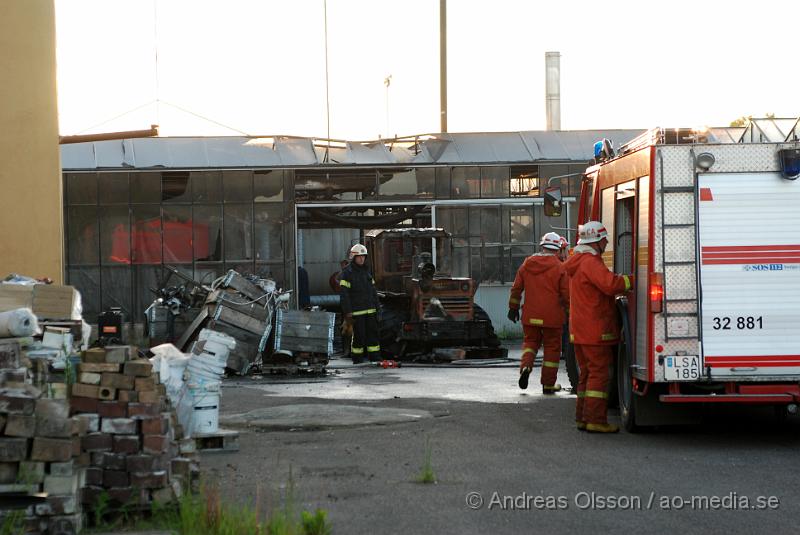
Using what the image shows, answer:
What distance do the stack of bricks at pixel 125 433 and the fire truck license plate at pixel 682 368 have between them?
434cm

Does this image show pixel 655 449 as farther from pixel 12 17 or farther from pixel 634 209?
pixel 12 17

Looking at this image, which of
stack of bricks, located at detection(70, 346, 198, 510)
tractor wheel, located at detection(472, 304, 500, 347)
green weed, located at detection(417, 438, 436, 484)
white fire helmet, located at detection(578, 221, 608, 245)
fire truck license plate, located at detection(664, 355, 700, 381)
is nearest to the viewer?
stack of bricks, located at detection(70, 346, 198, 510)

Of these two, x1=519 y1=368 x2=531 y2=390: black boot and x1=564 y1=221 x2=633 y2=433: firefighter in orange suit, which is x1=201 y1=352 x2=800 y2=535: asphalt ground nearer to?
x1=564 y1=221 x2=633 y2=433: firefighter in orange suit

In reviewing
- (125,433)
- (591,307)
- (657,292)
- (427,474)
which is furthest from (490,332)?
(125,433)

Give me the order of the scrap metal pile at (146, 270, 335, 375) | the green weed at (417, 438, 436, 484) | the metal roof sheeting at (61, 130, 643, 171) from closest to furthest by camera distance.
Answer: the green weed at (417, 438, 436, 484) < the scrap metal pile at (146, 270, 335, 375) < the metal roof sheeting at (61, 130, 643, 171)

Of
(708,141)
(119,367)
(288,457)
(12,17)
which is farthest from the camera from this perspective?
(12,17)

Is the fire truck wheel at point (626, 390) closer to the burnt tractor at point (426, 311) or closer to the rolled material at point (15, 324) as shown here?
the rolled material at point (15, 324)

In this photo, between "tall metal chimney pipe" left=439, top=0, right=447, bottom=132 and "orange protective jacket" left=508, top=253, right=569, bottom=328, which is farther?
"tall metal chimney pipe" left=439, top=0, right=447, bottom=132

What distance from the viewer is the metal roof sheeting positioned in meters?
30.0

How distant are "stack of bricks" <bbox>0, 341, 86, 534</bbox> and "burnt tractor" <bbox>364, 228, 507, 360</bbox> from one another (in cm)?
1550

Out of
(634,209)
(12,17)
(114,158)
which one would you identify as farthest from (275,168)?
(634,209)

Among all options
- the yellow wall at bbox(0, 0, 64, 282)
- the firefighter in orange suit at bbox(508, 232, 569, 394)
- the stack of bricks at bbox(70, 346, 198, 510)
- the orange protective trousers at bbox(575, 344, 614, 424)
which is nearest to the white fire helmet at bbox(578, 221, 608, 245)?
the orange protective trousers at bbox(575, 344, 614, 424)

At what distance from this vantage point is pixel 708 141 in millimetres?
11086

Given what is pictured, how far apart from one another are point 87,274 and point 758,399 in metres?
22.0
